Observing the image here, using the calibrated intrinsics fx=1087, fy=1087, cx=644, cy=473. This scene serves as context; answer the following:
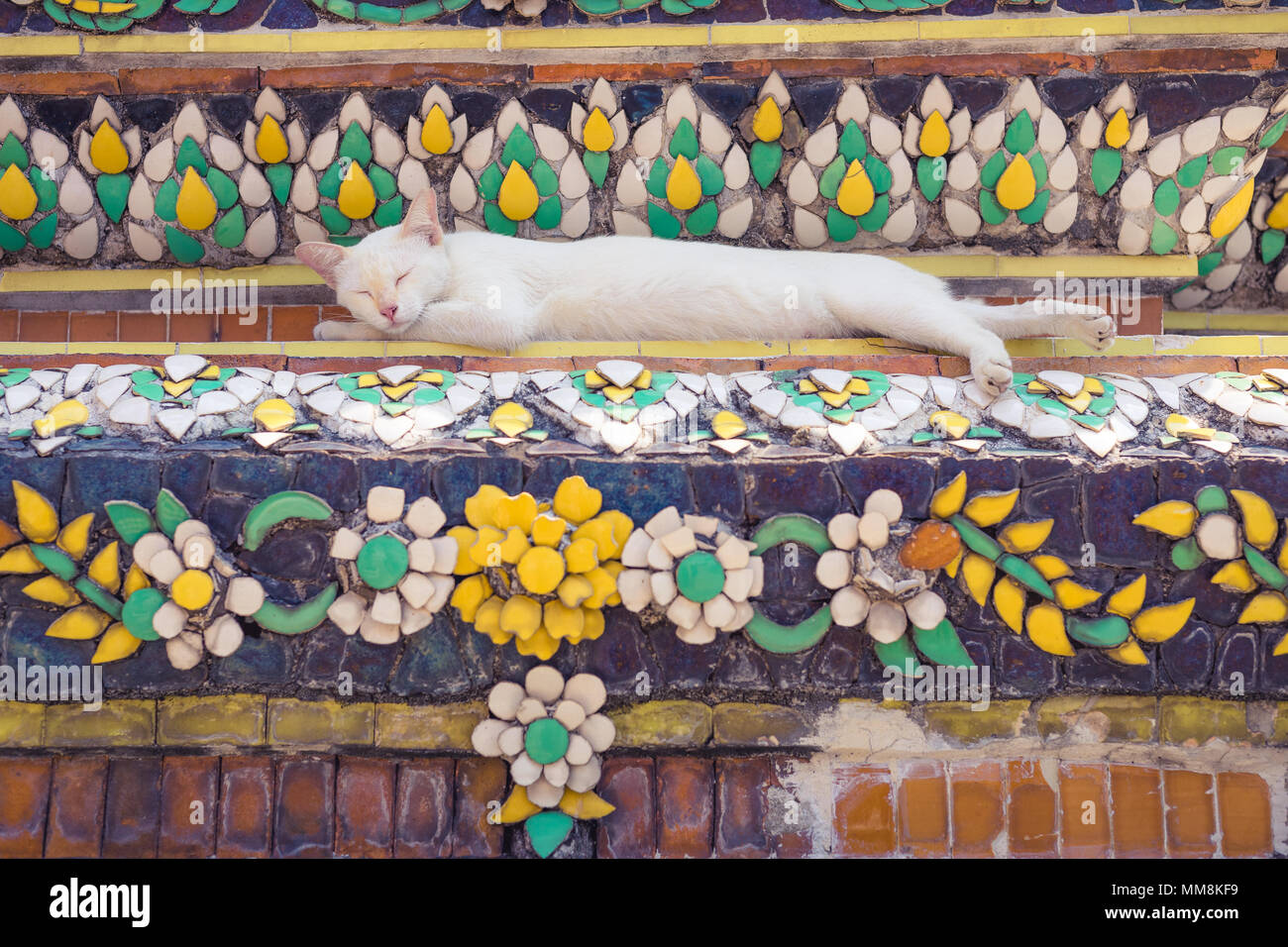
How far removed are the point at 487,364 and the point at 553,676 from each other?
0.69 metres

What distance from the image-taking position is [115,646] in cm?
193

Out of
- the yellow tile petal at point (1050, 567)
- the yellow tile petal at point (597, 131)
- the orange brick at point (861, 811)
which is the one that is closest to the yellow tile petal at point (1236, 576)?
the yellow tile petal at point (1050, 567)

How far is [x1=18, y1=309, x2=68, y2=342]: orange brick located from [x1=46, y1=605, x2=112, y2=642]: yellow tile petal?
3.21ft

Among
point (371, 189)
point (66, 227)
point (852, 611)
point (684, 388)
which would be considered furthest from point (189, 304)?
point (852, 611)

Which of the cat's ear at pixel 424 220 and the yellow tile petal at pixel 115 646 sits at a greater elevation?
the cat's ear at pixel 424 220

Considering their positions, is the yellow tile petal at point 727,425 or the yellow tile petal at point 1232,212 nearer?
the yellow tile petal at point 727,425

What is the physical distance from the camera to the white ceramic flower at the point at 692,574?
1.90 m

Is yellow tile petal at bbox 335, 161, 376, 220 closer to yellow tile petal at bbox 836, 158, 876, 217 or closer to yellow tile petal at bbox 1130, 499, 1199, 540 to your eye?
yellow tile petal at bbox 836, 158, 876, 217

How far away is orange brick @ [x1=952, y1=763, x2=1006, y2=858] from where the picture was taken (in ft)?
6.66

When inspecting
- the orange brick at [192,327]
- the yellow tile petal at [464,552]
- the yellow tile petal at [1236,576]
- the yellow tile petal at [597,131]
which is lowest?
the yellow tile petal at [1236,576]

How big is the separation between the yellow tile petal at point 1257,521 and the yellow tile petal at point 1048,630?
1.24 feet

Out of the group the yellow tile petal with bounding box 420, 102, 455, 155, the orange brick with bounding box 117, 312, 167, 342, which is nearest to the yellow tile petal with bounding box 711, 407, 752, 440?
the yellow tile petal with bounding box 420, 102, 455, 155

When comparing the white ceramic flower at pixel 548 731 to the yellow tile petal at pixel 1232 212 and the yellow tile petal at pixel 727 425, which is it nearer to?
the yellow tile petal at pixel 727 425

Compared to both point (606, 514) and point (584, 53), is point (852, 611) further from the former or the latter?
point (584, 53)
